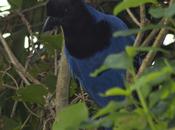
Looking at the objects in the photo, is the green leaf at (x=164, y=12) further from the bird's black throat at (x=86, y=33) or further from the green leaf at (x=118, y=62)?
the bird's black throat at (x=86, y=33)

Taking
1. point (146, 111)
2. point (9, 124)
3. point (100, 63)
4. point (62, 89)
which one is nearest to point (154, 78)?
point (146, 111)

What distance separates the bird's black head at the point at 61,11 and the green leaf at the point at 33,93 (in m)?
0.17

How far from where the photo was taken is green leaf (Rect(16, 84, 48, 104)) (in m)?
1.49

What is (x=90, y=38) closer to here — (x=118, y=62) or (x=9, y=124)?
(x=9, y=124)

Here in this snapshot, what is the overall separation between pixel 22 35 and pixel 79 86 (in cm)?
25

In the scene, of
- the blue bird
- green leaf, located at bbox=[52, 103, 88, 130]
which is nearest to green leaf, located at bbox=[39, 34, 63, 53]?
the blue bird

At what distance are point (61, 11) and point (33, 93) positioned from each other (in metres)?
0.24

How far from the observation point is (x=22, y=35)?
1773 mm

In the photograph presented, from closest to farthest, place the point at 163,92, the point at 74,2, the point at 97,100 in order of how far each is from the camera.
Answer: the point at 163,92 → the point at 74,2 → the point at 97,100

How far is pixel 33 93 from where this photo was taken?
1500 millimetres

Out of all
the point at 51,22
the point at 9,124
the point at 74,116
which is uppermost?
the point at 74,116

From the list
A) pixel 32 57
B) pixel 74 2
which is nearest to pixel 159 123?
pixel 74 2

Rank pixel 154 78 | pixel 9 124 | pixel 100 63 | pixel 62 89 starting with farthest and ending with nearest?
pixel 9 124, pixel 100 63, pixel 62 89, pixel 154 78

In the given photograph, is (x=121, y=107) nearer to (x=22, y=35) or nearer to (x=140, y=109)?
(x=140, y=109)
